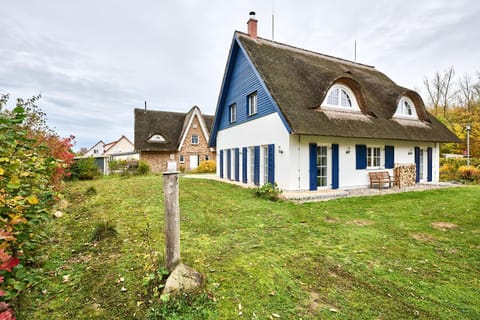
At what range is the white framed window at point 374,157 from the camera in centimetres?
1180

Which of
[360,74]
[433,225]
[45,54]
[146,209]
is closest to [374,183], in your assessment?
[433,225]

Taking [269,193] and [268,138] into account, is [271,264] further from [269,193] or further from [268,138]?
[268,138]

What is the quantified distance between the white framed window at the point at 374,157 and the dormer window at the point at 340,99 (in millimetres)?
2268

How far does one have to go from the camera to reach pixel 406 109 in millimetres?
13648

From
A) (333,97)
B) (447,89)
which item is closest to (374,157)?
(333,97)

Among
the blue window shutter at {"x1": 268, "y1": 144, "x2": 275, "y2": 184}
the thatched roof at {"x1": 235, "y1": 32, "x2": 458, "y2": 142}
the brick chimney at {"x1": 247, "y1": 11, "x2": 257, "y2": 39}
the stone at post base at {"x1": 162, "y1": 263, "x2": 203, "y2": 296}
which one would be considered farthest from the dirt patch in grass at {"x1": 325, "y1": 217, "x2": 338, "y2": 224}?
the brick chimney at {"x1": 247, "y1": 11, "x2": 257, "y2": 39}

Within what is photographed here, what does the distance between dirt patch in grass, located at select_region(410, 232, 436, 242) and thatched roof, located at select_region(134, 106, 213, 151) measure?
21871mm

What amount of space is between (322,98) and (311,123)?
165cm

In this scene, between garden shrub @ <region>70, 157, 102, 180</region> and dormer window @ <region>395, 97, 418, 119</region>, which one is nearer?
garden shrub @ <region>70, 157, 102, 180</region>

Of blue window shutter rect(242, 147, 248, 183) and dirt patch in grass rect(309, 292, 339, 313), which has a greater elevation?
blue window shutter rect(242, 147, 248, 183)

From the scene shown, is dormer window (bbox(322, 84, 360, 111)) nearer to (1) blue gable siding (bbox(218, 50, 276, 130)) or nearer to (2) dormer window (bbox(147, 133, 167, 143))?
(1) blue gable siding (bbox(218, 50, 276, 130))

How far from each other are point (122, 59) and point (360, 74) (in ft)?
51.4

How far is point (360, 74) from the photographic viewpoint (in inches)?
587

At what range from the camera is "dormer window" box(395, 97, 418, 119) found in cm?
1324
